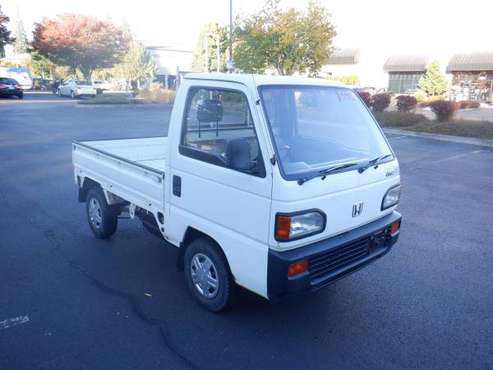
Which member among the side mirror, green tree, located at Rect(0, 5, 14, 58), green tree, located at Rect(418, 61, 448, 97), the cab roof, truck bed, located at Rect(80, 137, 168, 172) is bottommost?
truck bed, located at Rect(80, 137, 168, 172)

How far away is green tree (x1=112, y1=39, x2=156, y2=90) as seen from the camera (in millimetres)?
52750

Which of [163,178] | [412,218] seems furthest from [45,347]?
[412,218]

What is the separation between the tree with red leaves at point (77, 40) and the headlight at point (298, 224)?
137ft

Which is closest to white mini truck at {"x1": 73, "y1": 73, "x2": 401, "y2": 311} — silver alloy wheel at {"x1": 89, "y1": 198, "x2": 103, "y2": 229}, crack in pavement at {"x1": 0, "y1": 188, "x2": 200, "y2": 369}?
crack in pavement at {"x1": 0, "y1": 188, "x2": 200, "y2": 369}

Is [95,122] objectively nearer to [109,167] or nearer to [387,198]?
[109,167]

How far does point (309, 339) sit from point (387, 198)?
1.43 m

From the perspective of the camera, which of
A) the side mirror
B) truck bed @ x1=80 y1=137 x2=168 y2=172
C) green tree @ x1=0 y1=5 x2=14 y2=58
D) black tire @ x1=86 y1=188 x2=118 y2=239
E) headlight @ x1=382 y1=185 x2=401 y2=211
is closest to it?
the side mirror

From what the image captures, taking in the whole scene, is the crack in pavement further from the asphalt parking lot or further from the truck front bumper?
the truck front bumper

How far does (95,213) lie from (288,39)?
15.6 meters

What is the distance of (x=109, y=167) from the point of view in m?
4.73

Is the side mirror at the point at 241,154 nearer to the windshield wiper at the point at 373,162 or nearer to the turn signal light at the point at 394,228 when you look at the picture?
the windshield wiper at the point at 373,162

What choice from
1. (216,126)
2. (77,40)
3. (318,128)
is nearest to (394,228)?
(318,128)

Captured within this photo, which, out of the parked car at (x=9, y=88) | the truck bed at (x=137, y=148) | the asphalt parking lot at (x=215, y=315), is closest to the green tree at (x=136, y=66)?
the parked car at (x=9, y=88)

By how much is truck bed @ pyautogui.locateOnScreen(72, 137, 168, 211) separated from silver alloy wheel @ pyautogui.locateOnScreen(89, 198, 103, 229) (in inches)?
13.6
